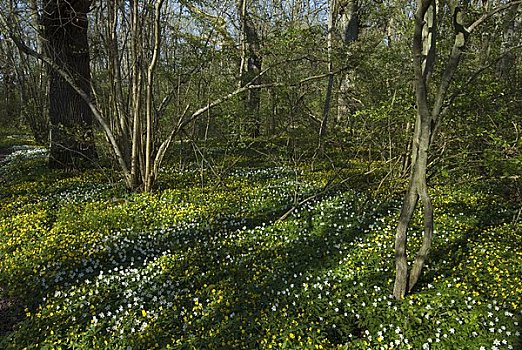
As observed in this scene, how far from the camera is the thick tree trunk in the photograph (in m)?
9.59

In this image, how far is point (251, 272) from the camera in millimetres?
5133

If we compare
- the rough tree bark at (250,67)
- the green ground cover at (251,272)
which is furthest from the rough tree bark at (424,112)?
the rough tree bark at (250,67)

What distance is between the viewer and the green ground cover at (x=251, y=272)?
410 centimetres

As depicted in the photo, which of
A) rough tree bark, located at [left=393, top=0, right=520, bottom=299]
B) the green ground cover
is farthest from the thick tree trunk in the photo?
rough tree bark, located at [left=393, top=0, right=520, bottom=299]

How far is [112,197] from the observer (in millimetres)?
7801

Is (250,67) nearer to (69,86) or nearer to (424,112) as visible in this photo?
(69,86)

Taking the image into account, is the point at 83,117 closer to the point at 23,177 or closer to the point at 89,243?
the point at 23,177

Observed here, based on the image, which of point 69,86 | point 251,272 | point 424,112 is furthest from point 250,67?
point 424,112

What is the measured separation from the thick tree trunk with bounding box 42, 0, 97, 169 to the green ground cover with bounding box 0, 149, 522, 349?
2521mm

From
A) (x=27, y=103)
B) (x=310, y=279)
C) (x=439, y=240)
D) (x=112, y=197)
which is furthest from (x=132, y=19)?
(x=27, y=103)

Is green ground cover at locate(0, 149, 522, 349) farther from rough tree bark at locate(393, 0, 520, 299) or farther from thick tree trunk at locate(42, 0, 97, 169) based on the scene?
thick tree trunk at locate(42, 0, 97, 169)

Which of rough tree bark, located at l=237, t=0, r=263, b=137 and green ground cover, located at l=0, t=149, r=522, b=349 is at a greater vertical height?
rough tree bark, located at l=237, t=0, r=263, b=137

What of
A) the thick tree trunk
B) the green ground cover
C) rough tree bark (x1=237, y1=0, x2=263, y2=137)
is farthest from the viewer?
the thick tree trunk

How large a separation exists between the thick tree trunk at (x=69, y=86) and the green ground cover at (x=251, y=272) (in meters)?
2.52
